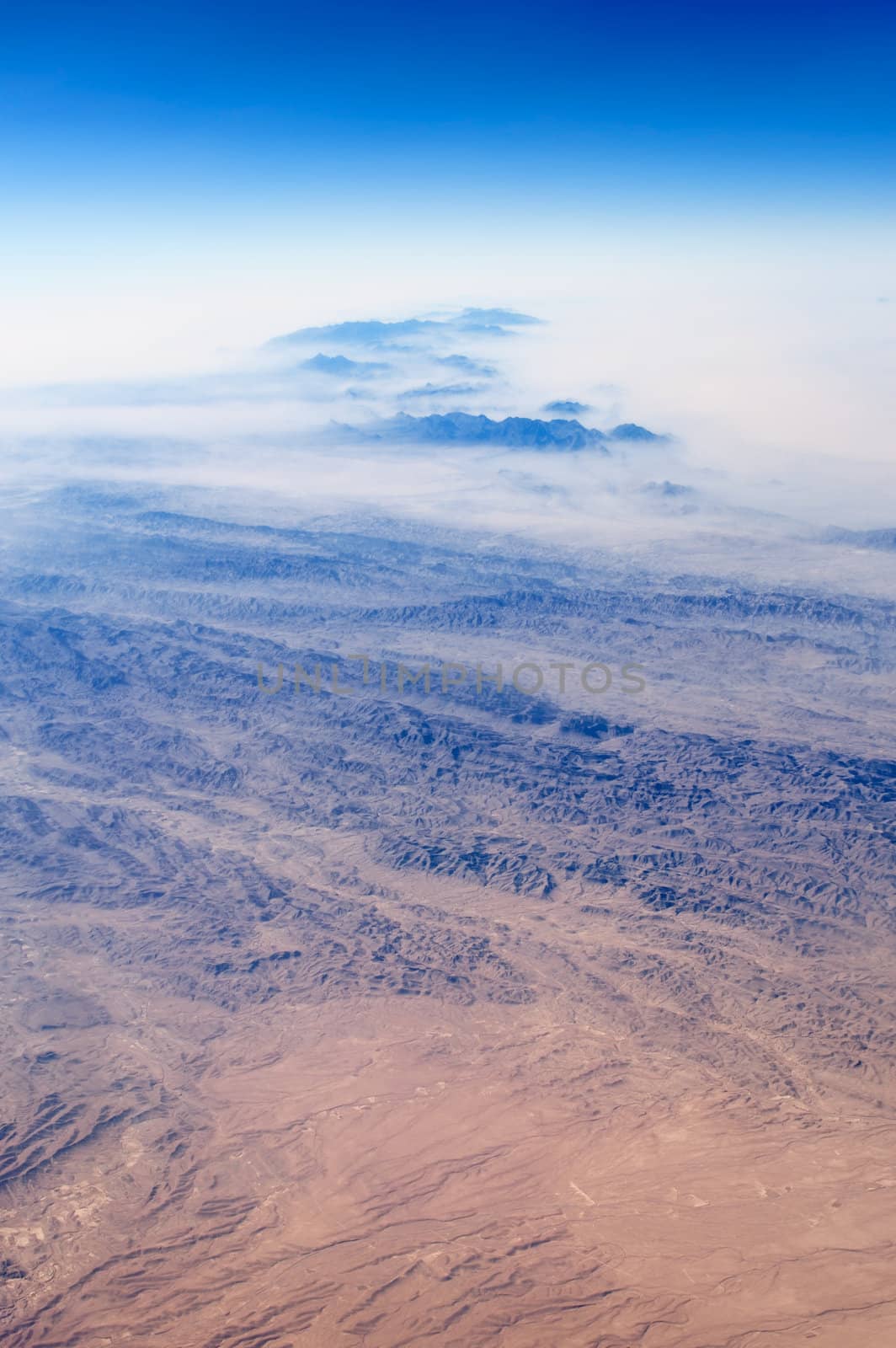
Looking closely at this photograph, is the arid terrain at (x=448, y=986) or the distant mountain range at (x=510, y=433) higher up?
the distant mountain range at (x=510, y=433)

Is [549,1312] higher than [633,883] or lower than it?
lower

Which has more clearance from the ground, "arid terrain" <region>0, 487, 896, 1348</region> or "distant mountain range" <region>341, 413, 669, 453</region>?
"distant mountain range" <region>341, 413, 669, 453</region>

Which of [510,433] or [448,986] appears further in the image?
[510,433]

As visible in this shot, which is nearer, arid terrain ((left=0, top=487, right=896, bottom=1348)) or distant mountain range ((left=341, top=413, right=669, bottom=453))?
arid terrain ((left=0, top=487, right=896, bottom=1348))

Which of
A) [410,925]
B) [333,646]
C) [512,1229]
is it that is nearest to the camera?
[512,1229]

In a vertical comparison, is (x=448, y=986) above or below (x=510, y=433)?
below

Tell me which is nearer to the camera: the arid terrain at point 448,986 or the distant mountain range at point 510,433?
the arid terrain at point 448,986

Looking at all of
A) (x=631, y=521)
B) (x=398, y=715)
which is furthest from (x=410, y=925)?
(x=631, y=521)

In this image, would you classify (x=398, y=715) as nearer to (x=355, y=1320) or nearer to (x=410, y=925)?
(x=410, y=925)
